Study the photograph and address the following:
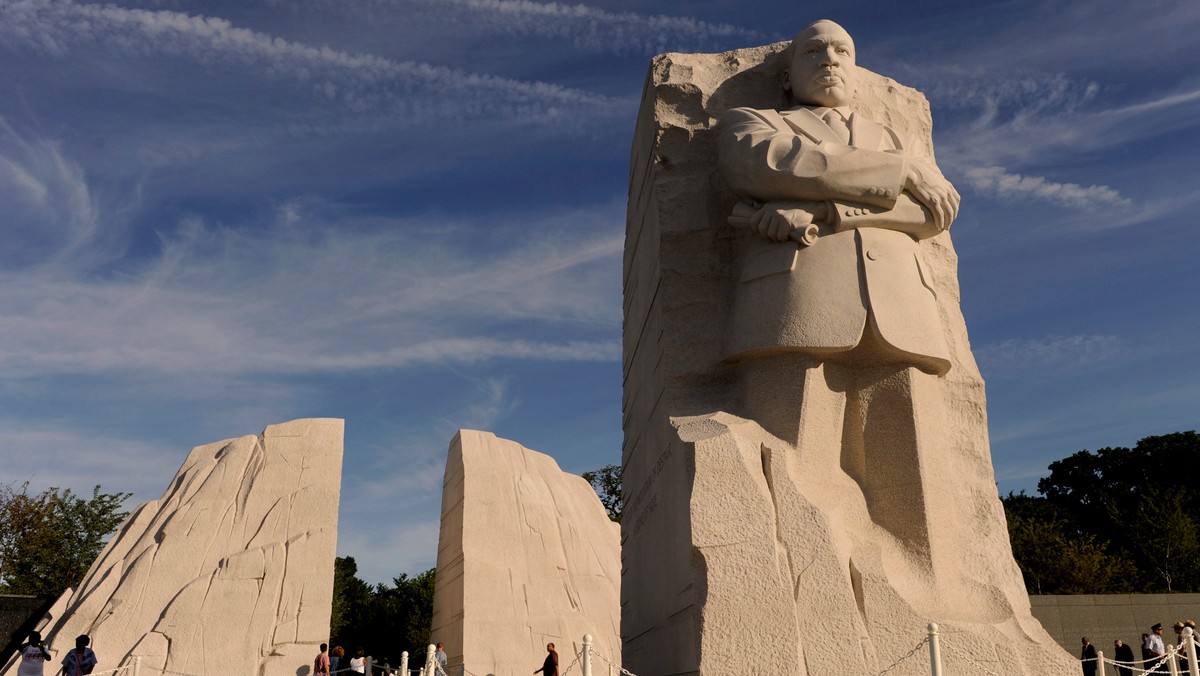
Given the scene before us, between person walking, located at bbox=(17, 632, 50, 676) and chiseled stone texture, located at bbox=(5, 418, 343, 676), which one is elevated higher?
chiseled stone texture, located at bbox=(5, 418, 343, 676)

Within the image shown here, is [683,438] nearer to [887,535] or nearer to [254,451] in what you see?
[887,535]

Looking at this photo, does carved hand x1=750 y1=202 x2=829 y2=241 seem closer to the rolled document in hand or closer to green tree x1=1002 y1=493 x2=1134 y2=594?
the rolled document in hand

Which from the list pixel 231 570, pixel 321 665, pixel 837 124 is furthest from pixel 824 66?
pixel 231 570

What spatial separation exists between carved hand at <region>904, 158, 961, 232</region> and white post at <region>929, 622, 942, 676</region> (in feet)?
6.56

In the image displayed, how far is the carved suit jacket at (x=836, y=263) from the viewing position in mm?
4375

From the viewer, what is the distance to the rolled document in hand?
177 inches

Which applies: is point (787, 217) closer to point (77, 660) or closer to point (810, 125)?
point (810, 125)

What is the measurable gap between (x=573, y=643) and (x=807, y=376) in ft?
34.1

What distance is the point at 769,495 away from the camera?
162 inches

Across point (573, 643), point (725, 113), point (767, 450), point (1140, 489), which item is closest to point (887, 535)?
point (767, 450)

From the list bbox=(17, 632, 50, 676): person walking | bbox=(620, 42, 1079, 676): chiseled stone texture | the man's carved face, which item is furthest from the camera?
bbox=(17, 632, 50, 676): person walking

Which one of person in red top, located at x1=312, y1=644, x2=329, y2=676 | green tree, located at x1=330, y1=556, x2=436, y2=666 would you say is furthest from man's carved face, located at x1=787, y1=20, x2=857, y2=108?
green tree, located at x1=330, y1=556, x2=436, y2=666

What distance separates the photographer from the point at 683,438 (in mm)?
4289

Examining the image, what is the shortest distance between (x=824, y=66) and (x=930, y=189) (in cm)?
92
